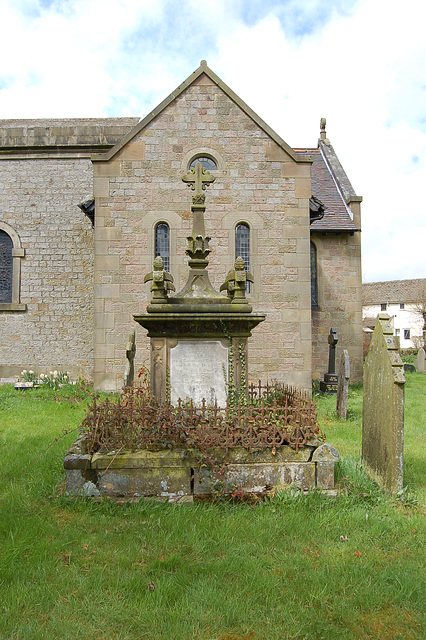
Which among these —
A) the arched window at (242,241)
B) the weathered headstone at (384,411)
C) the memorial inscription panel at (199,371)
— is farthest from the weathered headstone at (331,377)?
the memorial inscription panel at (199,371)

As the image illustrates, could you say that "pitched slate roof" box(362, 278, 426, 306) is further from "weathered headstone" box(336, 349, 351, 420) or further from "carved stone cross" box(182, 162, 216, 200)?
"carved stone cross" box(182, 162, 216, 200)

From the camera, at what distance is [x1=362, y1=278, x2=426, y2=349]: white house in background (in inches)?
2154

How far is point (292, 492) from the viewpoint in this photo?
4.55m

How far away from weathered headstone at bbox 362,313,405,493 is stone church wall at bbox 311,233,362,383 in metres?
9.22

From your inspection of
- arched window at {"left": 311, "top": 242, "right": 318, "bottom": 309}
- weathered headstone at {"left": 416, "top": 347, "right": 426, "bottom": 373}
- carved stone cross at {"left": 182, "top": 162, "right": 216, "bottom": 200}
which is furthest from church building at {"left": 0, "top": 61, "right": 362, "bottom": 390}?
weathered headstone at {"left": 416, "top": 347, "right": 426, "bottom": 373}

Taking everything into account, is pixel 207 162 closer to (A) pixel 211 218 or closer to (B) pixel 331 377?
(A) pixel 211 218

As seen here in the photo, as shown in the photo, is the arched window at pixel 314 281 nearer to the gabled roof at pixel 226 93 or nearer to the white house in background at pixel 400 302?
the gabled roof at pixel 226 93

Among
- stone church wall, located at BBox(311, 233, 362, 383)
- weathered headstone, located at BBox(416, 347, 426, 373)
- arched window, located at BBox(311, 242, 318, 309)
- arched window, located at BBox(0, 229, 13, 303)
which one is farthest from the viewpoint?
weathered headstone, located at BBox(416, 347, 426, 373)

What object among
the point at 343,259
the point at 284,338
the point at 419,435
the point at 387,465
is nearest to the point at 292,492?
the point at 387,465

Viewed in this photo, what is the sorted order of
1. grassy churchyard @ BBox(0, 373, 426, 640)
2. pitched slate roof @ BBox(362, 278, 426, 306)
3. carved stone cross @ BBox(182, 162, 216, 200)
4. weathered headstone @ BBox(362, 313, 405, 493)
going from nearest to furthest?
grassy churchyard @ BBox(0, 373, 426, 640)
weathered headstone @ BBox(362, 313, 405, 493)
carved stone cross @ BBox(182, 162, 216, 200)
pitched slate roof @ BBox(362, 278, 426, 306)

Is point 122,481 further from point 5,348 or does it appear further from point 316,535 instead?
point 5,348

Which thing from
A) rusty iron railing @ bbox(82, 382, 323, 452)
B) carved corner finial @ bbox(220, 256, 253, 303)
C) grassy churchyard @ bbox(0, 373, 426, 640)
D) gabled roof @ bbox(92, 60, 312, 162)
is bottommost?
grassy churchyard @ bbox(0, 373, 426, 640)

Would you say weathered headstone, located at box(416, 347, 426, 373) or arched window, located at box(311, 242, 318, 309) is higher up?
arched window, located at box(311, 242, 318, 309)

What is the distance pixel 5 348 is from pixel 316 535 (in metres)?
12.1
